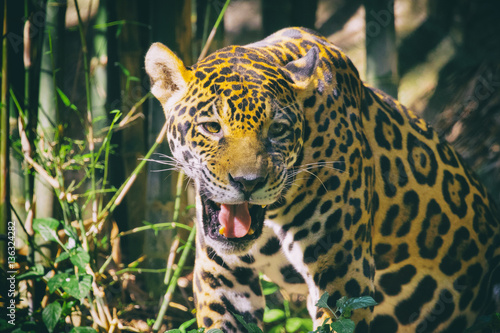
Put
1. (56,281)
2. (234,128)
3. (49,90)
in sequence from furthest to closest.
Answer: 1. (49,90)
2. (56,281)
3. (234,128)

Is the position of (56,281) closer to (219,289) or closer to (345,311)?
(219,289)

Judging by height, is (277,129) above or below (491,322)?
above

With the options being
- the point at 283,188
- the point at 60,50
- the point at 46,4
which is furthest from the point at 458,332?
the point at 46,4

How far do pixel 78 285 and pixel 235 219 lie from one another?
4.14 ft

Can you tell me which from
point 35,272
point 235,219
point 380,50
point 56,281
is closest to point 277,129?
point 235,219

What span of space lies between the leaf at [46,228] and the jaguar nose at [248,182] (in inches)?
65.3

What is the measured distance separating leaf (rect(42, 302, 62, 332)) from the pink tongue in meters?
1.34

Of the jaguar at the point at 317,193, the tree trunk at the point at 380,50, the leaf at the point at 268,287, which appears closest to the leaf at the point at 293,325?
the leaf at the point at 268,287

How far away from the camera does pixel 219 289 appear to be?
379 cm

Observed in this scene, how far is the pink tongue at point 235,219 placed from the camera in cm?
333

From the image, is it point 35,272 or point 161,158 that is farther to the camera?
point 161,158

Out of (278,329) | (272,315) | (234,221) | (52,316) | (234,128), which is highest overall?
(234,128)

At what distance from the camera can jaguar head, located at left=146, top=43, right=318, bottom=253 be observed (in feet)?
10.3

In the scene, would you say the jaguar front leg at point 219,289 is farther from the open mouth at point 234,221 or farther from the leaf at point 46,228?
the leaf at point 46,228
